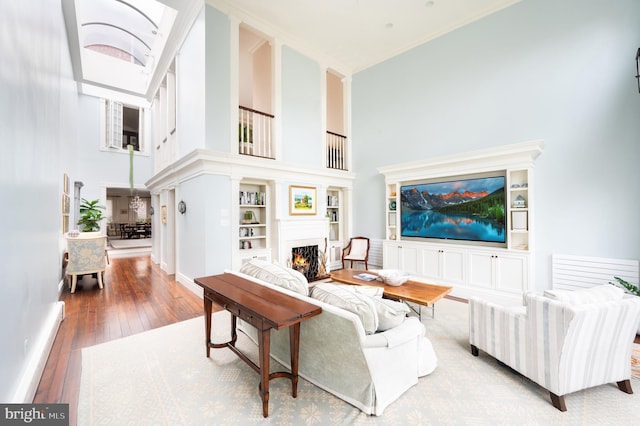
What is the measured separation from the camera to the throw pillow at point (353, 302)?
76.2 inches

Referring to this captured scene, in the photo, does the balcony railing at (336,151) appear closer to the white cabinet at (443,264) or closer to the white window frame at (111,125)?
the white cabinet at (443,264)

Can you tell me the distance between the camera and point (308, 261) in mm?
5934

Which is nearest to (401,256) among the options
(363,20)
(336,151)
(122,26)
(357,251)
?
(357,251)

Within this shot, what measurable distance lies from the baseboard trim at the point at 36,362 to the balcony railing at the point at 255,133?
11.4ft

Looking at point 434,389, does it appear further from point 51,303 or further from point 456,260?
point 51,303

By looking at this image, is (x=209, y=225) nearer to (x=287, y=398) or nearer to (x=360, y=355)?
(x=287, y=398)

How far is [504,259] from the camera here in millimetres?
4289

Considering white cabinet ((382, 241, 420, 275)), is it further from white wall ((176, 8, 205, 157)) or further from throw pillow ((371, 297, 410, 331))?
white wall ((176, 8, 205, 157))

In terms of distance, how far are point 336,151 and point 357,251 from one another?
2534mm

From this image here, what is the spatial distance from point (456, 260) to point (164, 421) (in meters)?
4.61

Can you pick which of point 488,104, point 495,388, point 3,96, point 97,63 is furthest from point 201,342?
point 97,63

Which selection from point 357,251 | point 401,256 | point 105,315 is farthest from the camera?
point 357,251

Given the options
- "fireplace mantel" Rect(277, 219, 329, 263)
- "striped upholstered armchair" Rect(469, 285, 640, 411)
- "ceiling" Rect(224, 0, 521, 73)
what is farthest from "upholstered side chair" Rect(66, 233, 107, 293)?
"striped upholstered armchair" Rect(469, 285, 640, 411)

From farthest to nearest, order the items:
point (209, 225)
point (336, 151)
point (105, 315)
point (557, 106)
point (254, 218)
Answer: point (336, 151) → point (254, 218) → point (209, 225) → point (557, 106) → point (105, 315)
